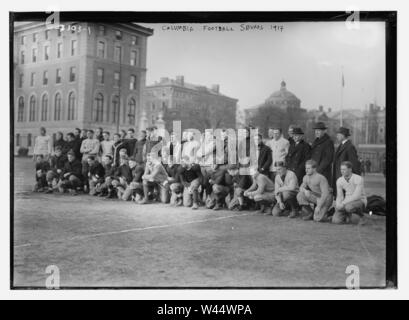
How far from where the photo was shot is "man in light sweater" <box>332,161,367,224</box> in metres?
5.11

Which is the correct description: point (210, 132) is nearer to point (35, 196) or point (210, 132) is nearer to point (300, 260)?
point (300, 260)

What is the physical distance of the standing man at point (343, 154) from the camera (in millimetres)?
5129

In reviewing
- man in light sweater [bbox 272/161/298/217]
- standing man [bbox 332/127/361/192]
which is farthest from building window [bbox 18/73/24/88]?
standing man [bbox 332/127/361/192]

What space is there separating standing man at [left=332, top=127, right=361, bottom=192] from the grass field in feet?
0.79

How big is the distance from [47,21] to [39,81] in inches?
29.8

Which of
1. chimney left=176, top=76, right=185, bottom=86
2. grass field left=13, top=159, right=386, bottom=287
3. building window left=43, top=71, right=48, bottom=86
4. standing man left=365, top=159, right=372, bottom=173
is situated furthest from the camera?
building window left=43, top=71, right=48, bottom=86

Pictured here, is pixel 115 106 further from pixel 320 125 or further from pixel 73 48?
pixel 320 125

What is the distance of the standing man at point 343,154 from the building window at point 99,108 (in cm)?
295

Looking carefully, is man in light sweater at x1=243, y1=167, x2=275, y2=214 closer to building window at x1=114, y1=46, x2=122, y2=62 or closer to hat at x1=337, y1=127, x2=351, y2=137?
hat at x1=337, y1=127, x2=351, y2=137

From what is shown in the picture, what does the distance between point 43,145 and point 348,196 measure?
384cm

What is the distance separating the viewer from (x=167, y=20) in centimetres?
511

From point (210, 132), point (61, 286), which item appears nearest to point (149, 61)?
point (210, 132)

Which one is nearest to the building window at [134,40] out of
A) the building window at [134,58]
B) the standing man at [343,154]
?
the building window at [134,58]

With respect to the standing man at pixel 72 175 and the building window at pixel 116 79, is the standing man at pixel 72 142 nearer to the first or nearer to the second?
the standing man at pixel 72 175
